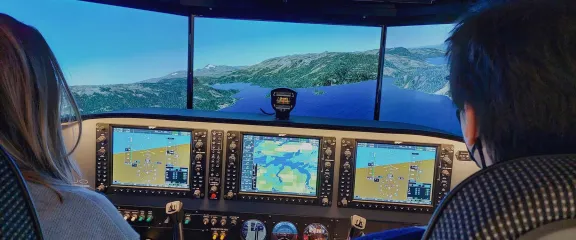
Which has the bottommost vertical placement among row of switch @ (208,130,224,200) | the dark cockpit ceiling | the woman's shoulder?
row of switch @ (208,130,224,200)

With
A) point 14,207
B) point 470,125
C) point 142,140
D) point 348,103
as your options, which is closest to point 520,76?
point 470,125

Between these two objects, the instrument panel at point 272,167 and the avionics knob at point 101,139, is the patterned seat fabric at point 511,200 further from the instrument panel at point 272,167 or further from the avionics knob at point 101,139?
the avionics knob at point 101,139

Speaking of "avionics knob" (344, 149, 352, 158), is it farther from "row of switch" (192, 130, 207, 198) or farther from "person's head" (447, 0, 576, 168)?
"person's head" (447, 0, 576, 168)

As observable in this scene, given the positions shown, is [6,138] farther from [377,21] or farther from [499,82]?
[377,21]

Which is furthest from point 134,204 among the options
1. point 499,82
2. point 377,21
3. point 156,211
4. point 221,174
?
point 499,82

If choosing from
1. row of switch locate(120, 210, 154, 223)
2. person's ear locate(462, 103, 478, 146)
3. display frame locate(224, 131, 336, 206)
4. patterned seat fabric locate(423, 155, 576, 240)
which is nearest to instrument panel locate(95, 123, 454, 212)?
display frame locate(224, 131, 336, 206)

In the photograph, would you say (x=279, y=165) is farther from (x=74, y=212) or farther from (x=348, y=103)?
(x=74, y=212)
